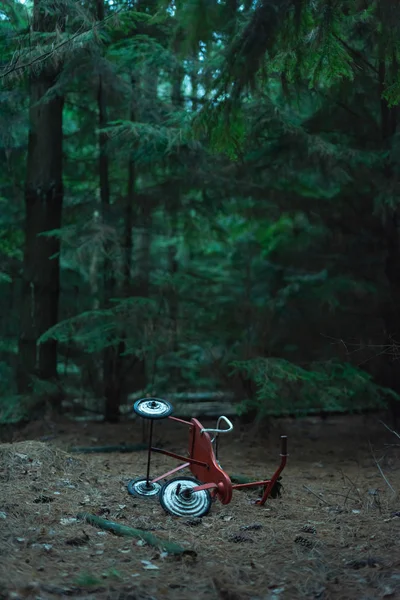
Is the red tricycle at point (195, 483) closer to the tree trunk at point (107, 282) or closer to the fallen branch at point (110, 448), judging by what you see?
the fallen branch at point (110, 448)

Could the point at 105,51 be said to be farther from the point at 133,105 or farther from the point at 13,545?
the point at 13,545

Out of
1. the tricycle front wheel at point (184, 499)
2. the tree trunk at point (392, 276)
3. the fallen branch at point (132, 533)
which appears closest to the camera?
the fallen branch at point (132, 533)

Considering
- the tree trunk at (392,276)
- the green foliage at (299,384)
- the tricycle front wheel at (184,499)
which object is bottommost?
the tricycle front wheel at (184,499)

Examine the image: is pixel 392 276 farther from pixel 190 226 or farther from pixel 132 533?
pixel 132 533

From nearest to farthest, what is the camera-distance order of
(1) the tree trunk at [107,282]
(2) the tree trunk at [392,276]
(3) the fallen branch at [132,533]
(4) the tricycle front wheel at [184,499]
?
(3) the fallen branch at [132,533], (4) the tricycle front wheel at [184,499], (2) the tree trunk at [392,276], (1) the tree trunk at [107,282]

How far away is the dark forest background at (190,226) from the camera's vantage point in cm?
988

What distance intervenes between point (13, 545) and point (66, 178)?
9.38 metres

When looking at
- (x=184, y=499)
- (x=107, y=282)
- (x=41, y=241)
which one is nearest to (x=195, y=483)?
(x=184, y=499)

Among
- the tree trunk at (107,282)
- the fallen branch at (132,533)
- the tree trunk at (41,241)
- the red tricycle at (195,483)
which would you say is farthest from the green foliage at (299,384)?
the fallen branch at (132,533)

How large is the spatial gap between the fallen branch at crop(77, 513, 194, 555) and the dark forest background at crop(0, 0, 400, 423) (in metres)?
4.00

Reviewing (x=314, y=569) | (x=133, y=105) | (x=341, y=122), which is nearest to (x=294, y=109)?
(x=341, y=122)

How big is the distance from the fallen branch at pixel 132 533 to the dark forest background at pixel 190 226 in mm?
4002

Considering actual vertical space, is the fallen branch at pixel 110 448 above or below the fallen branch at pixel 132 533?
below

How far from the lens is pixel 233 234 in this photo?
14.6 m
